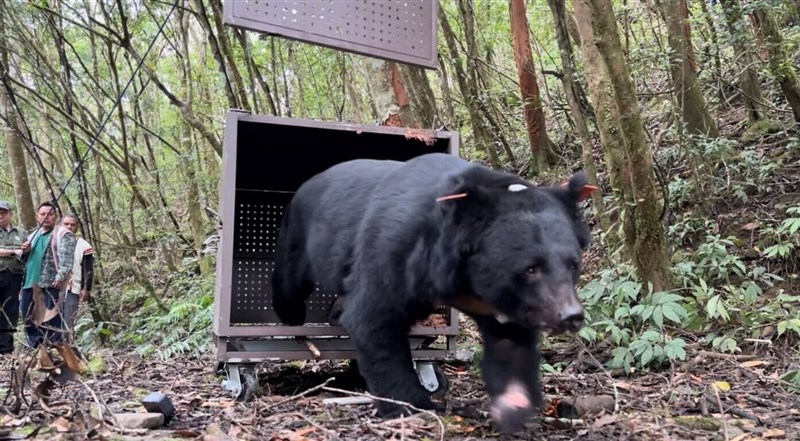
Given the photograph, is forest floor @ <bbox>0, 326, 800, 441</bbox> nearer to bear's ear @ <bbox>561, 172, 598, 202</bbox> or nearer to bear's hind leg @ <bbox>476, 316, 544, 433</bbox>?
bear's hind leg @ <bbox>476, 316, 544, 433</bbox>

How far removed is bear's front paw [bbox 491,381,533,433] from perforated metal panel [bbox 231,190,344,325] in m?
2.87

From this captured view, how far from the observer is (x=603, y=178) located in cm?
860

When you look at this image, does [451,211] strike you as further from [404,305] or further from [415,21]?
[415,21]

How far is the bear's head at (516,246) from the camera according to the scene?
8.95 feet

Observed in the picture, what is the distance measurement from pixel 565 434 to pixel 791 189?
491 centimetres

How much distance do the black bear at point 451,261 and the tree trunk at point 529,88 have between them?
19.5 ft

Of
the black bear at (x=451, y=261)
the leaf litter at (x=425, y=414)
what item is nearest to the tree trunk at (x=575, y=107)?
the leaf litter at (x=425, y=414)

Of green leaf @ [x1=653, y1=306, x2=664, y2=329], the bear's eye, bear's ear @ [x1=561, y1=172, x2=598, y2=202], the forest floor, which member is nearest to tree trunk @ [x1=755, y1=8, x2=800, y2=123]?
the forest floor

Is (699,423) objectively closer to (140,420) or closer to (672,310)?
(672,310)

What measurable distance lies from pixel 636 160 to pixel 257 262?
124 inches

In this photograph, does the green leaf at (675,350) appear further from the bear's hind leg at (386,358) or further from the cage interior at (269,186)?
the cage interior at (269,186)

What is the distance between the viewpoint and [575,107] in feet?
23.6

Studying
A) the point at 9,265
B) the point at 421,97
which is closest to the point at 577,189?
the point at 421,97

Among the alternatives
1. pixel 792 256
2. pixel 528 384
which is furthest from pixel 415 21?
pixel 792 256
